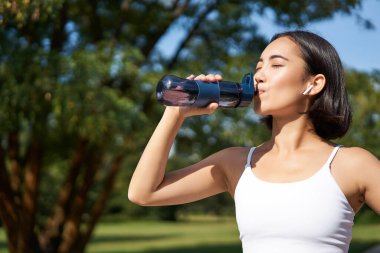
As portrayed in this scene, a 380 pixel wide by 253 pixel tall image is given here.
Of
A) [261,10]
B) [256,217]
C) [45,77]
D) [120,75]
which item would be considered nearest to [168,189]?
[256,217]

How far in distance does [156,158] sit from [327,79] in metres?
0.54

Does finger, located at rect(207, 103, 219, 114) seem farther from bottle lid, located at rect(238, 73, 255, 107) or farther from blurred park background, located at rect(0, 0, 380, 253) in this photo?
blurred park background, located at rect(0, 0, 380, 253)

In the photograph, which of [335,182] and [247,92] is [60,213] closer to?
[247,92]

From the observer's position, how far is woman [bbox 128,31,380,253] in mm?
1732

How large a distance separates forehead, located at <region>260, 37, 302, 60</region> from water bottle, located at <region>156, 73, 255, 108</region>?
0.09 meters

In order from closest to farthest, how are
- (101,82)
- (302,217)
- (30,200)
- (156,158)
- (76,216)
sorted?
(302,217) → (156,158) → (101,82) → (30,200) → (76,216)

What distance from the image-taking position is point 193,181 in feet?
→ 6.62

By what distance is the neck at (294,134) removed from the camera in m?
1.92

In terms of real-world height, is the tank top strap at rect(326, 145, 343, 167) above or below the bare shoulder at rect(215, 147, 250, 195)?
above

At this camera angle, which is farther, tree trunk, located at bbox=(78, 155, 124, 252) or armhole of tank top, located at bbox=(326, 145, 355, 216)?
tree trunk, located at bbox=(78, 155, 124, 252)

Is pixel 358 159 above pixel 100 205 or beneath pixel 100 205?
above

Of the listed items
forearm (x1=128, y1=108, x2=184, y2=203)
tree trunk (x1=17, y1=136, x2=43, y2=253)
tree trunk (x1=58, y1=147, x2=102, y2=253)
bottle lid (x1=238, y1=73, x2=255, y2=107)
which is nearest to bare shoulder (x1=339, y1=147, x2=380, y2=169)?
bottle lid (x1=238, y1=73, x2=255, y2=107)

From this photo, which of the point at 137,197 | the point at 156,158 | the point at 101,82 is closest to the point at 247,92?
the point at 156,158

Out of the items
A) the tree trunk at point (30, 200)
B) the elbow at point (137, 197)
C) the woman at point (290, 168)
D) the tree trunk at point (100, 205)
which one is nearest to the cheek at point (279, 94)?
the woman at point (290, 168)
